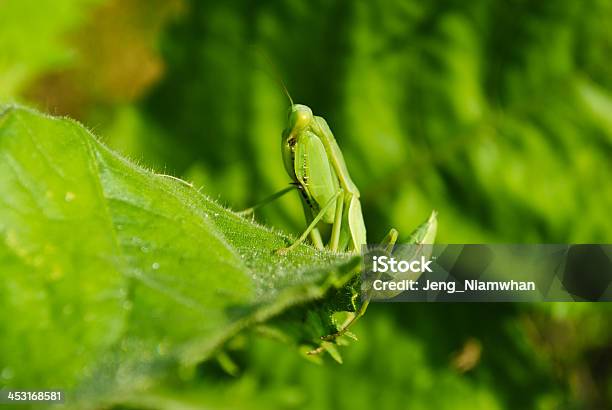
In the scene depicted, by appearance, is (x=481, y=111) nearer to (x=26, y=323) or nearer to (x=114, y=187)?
(x=114, y=187)

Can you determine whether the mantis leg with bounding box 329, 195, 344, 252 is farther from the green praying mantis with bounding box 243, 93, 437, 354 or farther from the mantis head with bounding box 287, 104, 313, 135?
the mantis head with bounding box 287, 104, 313, 135

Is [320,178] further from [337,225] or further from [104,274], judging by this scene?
[104,274]

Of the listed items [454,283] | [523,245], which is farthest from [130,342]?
[523,245]

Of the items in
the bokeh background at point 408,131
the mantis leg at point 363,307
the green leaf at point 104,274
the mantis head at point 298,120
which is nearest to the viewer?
the green leaf at point 104,274

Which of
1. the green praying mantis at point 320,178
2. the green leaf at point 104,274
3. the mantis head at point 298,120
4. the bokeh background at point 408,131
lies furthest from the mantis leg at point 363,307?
the bokeh background at point 408,131

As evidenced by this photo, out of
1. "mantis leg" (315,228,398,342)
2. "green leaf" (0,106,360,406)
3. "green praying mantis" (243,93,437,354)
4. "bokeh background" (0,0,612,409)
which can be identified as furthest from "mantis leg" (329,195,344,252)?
"green leaf" (0,106,360,406)

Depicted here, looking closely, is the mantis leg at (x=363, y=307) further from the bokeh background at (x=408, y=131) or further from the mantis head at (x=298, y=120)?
the bokeh background at (x=408, y=131)

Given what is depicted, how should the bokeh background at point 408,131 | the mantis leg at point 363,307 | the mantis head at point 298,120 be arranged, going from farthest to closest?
the bokeh background at point 408,131
the mantis head at point 298,120
the mantis leg at point 363,307
